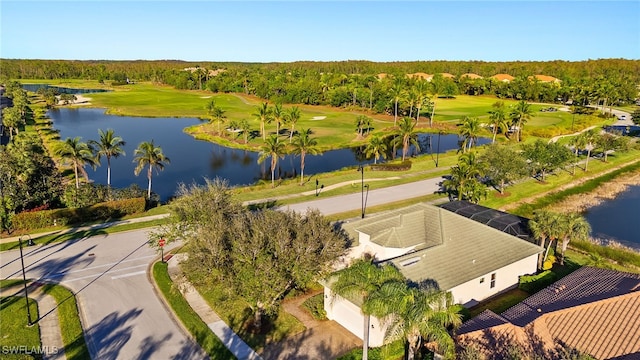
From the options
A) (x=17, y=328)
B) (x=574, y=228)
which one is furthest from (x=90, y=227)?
(x=574, y=228)

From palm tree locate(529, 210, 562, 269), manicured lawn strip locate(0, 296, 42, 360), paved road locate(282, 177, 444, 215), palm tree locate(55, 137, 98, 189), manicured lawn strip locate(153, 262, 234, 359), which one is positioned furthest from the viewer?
palm tree locate(55, 137, 98, 189)

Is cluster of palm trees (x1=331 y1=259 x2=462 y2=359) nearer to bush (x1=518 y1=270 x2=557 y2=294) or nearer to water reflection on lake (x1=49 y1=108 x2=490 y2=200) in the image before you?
bush (x1=518 y1=270 x2=557 y2=294)

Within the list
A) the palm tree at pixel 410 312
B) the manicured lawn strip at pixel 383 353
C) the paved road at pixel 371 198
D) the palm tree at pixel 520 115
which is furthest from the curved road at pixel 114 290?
the palm tree at pixel 520 115

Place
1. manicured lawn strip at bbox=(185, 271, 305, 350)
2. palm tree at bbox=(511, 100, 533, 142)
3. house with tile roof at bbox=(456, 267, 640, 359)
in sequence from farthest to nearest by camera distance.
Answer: palm tree at bbox=(511, 100, 533, 142) < manicured lawn strip at bbox=(185, 271, 305, 350) < house with tile roof at bbox=(456, 267, 640, 359)

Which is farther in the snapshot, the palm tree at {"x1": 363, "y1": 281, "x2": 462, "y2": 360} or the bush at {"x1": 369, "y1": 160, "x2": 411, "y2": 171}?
the bush at {"x1": 369, "y1": 160, "x2": 411, "y2": 171}

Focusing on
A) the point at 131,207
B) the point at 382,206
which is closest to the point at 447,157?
the point at 382,206

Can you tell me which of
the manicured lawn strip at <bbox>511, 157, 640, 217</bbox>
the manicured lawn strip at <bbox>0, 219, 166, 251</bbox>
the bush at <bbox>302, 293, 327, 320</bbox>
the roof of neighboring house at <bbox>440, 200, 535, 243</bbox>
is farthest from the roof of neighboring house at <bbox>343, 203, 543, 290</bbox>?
the manicured lawn strip at <bbox>0, 219, 166, 251</bbox>

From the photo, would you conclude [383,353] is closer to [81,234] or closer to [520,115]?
[81,234]
